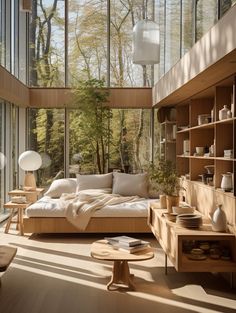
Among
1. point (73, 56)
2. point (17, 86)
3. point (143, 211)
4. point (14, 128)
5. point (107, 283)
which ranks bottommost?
point (107, 283)

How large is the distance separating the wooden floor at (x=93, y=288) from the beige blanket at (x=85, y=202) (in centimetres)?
86

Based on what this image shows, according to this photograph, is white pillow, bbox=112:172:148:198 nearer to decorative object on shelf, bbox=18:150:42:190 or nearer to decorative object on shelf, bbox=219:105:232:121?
decorative object on shelf, bbox=18:150:42:190

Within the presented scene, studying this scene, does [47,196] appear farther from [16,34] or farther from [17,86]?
[16,34]

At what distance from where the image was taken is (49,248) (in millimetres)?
5965

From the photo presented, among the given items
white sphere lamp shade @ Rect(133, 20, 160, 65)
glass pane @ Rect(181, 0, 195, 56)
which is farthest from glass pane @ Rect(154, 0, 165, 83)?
white sphere lamp shade @ Rect(133, 20, 160, 65)

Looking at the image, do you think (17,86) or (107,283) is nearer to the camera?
(107,283)

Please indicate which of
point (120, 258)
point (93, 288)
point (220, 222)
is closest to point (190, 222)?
point (220, 222)

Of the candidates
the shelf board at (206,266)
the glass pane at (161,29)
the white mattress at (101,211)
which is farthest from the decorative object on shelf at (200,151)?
the shelf board at (206,266)

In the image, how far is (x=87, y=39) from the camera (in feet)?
31.3

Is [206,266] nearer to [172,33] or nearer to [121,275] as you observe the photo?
[121,275]

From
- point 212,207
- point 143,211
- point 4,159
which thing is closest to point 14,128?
point 4,159

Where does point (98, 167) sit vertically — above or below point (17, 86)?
below

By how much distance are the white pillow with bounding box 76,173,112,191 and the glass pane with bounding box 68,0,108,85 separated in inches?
97.6

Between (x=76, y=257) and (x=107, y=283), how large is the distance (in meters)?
1.09
